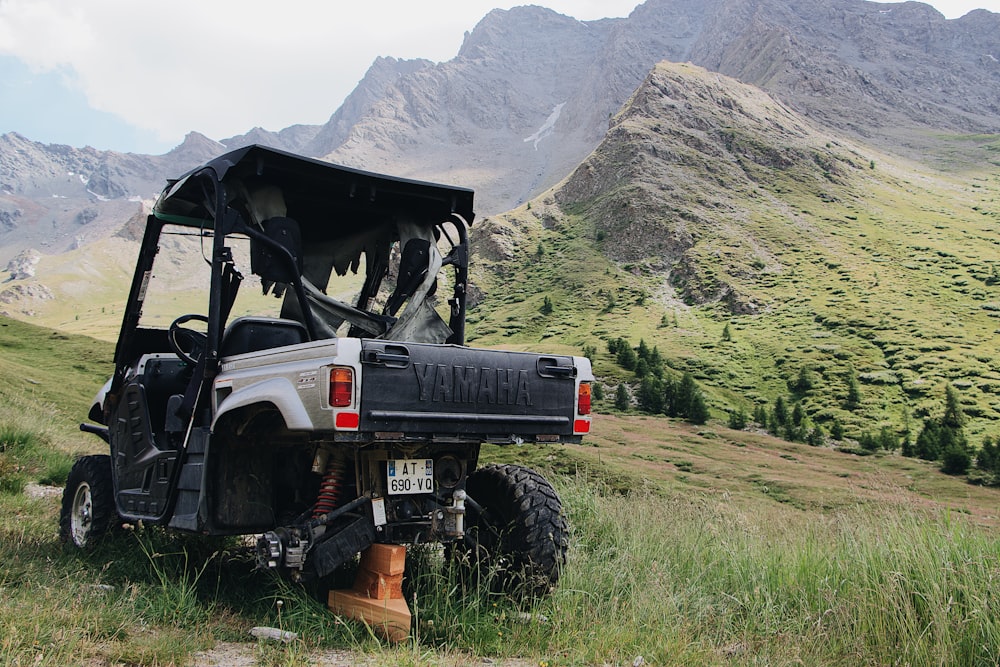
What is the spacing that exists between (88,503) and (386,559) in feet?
11.3

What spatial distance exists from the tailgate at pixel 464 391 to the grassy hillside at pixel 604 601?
117 centimetres

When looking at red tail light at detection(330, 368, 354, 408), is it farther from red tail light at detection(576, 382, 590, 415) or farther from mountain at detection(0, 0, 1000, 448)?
mountain at detection(0, 0, 1000, 448)

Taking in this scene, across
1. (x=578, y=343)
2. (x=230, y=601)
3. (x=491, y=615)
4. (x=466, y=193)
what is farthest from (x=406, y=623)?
(x=578, y=343)

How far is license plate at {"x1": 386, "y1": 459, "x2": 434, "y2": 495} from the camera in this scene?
17.4 feet

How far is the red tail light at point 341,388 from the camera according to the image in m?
4.64

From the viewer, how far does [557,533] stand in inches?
231

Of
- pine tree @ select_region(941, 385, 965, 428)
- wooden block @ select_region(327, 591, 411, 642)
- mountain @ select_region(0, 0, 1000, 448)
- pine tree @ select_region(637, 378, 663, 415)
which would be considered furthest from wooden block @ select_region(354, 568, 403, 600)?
pine tree @ select_region(941, 385, 965, 428)

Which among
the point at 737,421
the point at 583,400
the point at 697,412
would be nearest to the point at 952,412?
the point at 737,421

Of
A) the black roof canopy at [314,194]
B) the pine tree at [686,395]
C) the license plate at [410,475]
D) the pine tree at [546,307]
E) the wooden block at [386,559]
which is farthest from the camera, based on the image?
the pine tree at [546,307]

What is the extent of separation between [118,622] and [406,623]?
1.66 meters

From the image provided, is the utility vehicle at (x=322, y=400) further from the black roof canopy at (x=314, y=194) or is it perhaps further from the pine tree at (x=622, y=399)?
the pine tree at (x=622, y=399)

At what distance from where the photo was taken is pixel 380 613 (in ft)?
16.5

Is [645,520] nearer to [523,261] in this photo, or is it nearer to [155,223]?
[155,223]

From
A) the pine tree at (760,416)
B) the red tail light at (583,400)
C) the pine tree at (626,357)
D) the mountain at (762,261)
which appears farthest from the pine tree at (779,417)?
the red tail light at (583,400)
